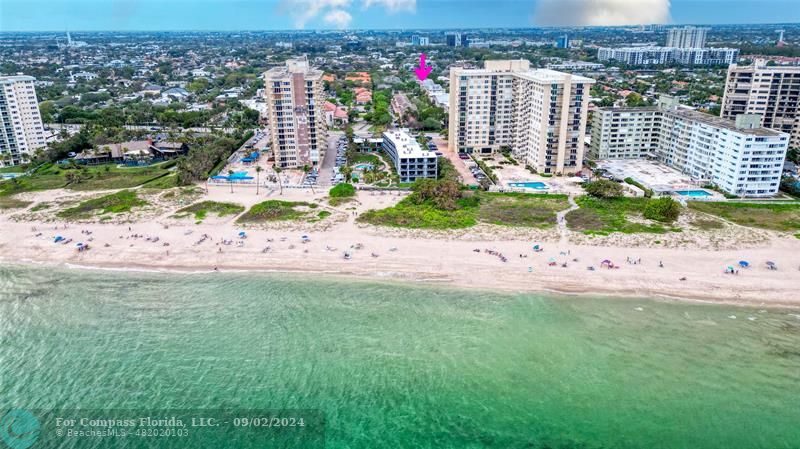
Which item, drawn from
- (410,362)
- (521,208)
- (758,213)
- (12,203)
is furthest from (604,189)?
(12,203)

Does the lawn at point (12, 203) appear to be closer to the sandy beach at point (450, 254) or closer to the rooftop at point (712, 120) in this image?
the sandy beach at point (450, 254)

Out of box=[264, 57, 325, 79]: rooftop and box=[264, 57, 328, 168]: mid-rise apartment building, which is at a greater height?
box=[264, 57, 325, 79]: rooftop

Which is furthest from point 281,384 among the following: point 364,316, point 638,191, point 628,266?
point 638,191

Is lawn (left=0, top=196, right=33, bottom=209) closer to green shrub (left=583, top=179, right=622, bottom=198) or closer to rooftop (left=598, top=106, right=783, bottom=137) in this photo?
green shrub (left=583, top=179, right=622, bottom=198)

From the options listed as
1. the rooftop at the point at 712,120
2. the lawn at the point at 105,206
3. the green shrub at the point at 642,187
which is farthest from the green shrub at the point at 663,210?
the lawn at the point at 105,206

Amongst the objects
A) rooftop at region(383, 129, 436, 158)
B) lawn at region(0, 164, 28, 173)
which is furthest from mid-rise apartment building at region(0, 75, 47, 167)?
rooftop at region(383, 129, 436, 158)

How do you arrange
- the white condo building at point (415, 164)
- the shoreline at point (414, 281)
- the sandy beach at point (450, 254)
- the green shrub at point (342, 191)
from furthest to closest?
the white condo building at point (415, 164), the green shrub at point (342, 191), the sandy beach at point (450, 254), the shoreline at point (414, 281)

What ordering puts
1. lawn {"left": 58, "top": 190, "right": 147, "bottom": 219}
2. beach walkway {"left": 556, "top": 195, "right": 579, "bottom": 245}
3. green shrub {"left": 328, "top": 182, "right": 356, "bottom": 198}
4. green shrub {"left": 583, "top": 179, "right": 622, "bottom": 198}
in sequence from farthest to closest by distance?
green shrub {"left": 328, "top": 182, "right": 356, "bottom": 198}
green shrub {"left": 583, "top": 179, "right": 622, "bottom": 198}
lawn {"left": 58, "top": 190, "right": 147, "bottom": 219}
beach walkway {"left": 556, "top": 195, "right": 579, "bottom": 245}
